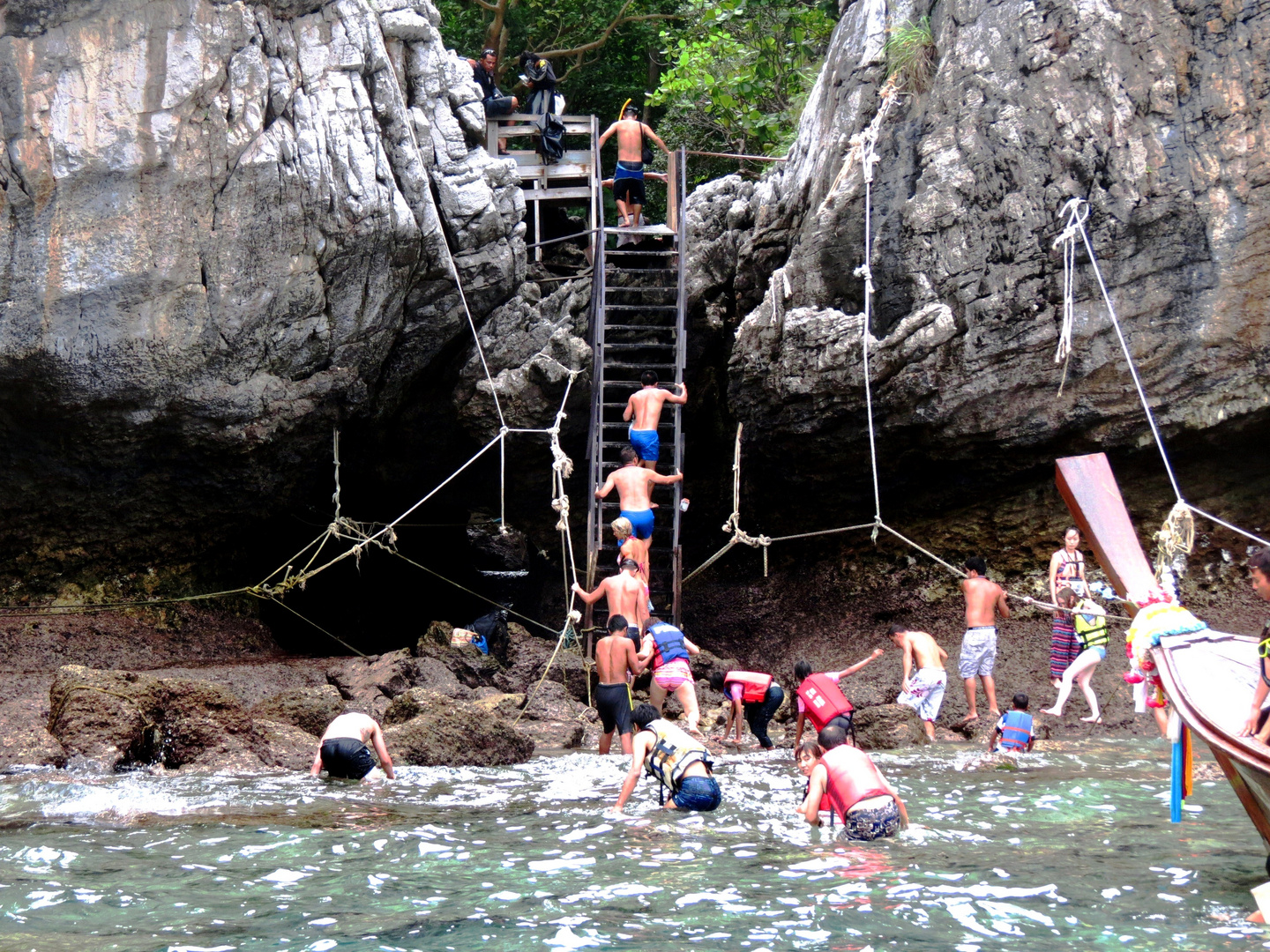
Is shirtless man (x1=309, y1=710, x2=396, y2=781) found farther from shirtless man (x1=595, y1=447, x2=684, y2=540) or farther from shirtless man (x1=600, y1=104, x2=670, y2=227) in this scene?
shirtless man (x1=600, y1=104, x2=670, y2=227)

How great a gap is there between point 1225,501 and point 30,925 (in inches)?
435

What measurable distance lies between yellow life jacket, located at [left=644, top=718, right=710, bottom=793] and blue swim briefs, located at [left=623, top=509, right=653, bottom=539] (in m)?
3.78

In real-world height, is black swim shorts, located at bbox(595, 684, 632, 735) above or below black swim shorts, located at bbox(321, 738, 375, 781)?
above

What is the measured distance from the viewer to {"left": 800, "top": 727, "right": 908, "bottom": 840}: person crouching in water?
6602mm

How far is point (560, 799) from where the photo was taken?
319 inches

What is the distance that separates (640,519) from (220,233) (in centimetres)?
485

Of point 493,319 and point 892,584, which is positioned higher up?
point 493,319

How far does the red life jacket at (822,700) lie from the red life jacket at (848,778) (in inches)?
67.6

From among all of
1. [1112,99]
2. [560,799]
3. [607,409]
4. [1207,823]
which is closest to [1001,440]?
[1112,99]

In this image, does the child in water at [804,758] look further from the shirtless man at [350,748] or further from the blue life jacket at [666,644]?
the shirtless man at [350,748]

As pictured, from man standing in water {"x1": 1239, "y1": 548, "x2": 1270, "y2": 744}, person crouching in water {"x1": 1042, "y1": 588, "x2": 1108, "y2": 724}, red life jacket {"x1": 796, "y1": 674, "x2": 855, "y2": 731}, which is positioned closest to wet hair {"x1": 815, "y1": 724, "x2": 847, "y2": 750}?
red life jacket {"x1": 796, "y1": 674, "x2": 855, "y2": 731}

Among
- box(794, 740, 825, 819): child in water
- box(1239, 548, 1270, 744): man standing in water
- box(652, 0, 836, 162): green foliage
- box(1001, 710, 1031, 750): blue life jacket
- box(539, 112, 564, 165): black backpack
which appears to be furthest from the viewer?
box(652, 0, 836, 162): green foliage

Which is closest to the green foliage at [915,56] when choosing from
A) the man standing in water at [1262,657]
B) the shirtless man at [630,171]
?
the shirtless man at [630,171]

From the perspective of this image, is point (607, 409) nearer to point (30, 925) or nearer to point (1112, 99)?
point (1112, 99)
